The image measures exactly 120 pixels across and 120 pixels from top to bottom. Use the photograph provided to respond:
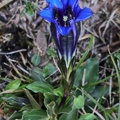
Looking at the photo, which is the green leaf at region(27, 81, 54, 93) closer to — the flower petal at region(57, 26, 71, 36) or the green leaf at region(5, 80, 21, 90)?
the green leaf at region(5, 80, 21, 90)

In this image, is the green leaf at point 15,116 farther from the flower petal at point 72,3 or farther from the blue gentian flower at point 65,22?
the flower petal at point 72,3

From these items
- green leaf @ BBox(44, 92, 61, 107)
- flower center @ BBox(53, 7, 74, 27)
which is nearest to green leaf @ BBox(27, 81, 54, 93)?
green leaf @ BBox(44, 92, 61, 107)

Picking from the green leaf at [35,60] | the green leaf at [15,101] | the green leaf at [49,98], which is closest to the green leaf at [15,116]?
the green leaf at [15,101]

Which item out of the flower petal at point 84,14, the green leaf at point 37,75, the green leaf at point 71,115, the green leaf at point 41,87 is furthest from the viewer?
the green leaf at point 37,75

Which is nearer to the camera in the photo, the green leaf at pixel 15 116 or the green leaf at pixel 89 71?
the green leaf at pixel 15 116

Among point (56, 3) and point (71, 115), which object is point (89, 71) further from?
point (56, 3)

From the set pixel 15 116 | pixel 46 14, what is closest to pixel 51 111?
pixel 15 116

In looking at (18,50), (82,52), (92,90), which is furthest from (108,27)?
(18,50)
